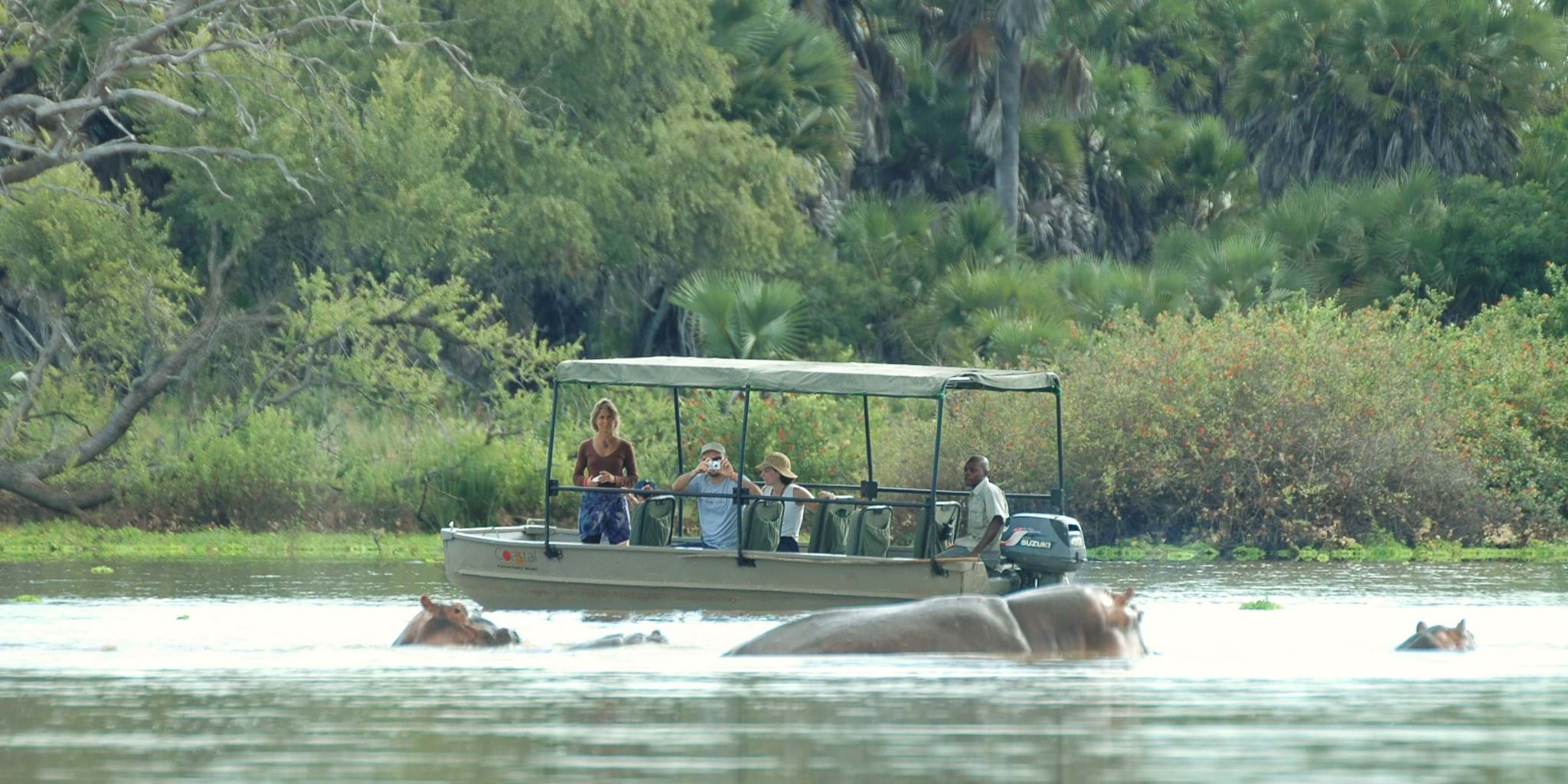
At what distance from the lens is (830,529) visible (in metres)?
19.3

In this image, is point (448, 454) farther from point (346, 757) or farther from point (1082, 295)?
point (346, 757)

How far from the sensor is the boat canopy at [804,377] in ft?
61.9

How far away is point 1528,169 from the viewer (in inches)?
1580

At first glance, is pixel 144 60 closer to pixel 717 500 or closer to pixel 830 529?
pixel 717 500

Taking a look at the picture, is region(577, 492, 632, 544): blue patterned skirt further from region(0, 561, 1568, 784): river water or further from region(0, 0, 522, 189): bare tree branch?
region(0, 0, 522, 189): bare tree branch

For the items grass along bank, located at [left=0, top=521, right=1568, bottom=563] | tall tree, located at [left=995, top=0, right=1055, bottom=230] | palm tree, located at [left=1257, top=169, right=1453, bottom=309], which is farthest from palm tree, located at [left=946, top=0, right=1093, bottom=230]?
grass along bank, located at [left=0, top=521, right=1568, bottom=563]

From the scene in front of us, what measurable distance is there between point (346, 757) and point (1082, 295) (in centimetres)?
2562

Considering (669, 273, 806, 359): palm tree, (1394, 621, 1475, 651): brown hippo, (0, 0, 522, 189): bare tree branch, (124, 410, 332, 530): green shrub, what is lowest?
(1394, 621, 1475, 651): brown hippo

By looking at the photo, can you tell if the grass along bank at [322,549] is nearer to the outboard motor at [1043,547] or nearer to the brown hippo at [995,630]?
the outboard motor at [1043,547]

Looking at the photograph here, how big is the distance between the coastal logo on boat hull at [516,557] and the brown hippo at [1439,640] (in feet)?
22.0

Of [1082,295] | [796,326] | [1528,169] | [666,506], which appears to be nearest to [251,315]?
[796,326]

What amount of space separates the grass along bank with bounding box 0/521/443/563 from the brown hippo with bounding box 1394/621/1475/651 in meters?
13.8

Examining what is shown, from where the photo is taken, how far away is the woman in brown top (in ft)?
64.6

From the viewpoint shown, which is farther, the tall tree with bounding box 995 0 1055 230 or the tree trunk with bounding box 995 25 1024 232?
the tree trunk with bounding box 995 25 1024 232
